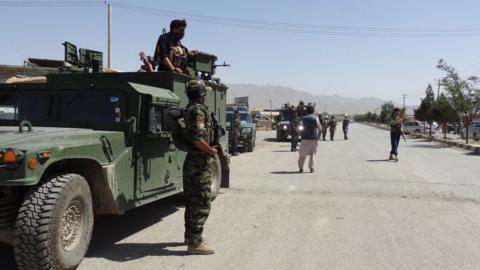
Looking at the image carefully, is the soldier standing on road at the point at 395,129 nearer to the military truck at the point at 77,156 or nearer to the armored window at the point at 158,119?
the military truck at the point at 77,156

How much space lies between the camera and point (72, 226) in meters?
4.63

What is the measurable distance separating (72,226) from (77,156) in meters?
0.67

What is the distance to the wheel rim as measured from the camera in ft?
14.7

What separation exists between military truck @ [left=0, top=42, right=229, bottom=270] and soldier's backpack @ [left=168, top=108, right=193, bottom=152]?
1.10 feet

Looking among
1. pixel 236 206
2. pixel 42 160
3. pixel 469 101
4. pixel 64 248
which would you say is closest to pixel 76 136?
pixel 42 160

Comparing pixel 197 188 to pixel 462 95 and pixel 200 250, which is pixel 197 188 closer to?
pixel 200 250

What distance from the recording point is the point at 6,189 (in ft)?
13.7

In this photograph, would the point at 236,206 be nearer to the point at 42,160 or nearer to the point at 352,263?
the point at 352,263

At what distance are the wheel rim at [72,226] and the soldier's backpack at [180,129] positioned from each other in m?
1.26

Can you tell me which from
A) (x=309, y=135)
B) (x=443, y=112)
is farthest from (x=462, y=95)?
(x=309, y=135)

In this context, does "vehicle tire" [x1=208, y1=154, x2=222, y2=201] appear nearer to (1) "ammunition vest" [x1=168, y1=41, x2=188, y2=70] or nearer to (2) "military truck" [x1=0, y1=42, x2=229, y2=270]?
(2) "military truck" [x1=0, y1=42, x2=229, y2=270]

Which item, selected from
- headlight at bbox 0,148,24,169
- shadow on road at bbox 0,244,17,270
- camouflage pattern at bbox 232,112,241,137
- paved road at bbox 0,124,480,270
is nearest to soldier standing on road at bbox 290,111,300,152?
camouflage pattern at bbox 232,112,241,137

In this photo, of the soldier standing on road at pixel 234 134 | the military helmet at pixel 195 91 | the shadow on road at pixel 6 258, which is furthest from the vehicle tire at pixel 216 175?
the soldier standing on road at pixel 234 134

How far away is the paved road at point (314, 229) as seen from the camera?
5.13 metres
